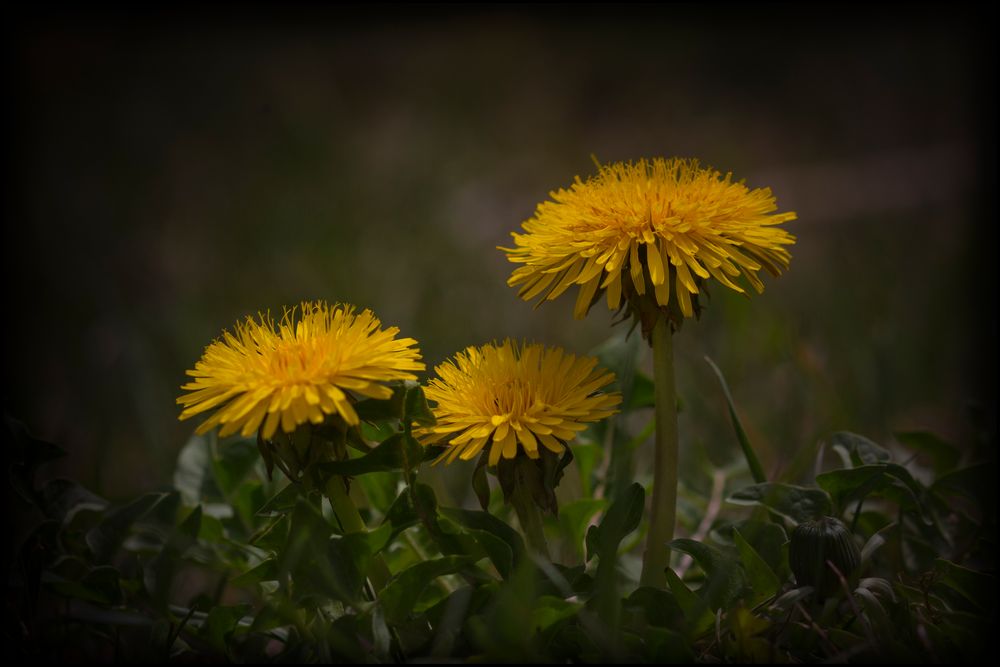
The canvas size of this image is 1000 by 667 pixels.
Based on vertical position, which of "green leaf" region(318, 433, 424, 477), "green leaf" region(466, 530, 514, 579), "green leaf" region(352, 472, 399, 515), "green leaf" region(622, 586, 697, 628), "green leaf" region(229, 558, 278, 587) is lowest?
"green leaf" region(622, 586, 697, 628)

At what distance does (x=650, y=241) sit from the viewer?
130 cm

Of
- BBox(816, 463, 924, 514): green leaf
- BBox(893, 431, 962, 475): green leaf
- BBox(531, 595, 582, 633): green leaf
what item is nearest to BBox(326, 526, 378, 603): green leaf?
BBox(531, 595, 582, 633): green leaf

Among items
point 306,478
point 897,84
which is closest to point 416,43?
point 897,84

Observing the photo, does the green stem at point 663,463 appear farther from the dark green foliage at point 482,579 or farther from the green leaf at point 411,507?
the green leaf at point 411,507

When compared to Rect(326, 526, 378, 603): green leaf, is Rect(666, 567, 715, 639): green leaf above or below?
below

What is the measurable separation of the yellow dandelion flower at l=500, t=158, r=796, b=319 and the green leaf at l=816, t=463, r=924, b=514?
379mm

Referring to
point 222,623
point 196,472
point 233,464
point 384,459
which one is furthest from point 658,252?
point 196,472

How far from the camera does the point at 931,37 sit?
16.0 feet

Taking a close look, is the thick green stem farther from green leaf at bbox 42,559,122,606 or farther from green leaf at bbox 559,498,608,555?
green leaf at bbox 42,559,122,606

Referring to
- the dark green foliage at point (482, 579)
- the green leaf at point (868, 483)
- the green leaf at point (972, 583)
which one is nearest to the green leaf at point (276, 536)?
the dark green foliage at point (482, 579)

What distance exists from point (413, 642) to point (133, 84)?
457 centimetres

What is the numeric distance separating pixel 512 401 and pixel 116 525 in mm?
735

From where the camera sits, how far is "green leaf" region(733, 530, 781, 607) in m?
1.32

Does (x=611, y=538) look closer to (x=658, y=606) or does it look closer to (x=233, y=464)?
(x=658, y=606)
